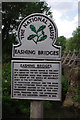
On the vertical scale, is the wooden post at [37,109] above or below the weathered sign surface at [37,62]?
below

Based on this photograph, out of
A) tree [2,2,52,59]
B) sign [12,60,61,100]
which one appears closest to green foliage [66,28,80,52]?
tree [2,2,52,59]

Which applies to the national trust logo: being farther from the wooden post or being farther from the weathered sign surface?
the wooden post

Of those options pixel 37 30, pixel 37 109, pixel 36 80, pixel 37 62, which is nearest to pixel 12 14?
pixel 37 30

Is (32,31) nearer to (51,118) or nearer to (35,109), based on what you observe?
(35,109)

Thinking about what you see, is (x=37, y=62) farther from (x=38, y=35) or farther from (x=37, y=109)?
(x=37, y=109)

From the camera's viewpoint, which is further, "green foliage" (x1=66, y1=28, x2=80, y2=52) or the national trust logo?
"green foliage" (x1=66, y1=28, x2=80, y2=52)

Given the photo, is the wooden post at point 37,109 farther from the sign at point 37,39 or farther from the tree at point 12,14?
the tree at point 12,14

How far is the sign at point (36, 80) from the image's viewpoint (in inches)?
147

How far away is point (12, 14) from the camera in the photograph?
25.7 ft

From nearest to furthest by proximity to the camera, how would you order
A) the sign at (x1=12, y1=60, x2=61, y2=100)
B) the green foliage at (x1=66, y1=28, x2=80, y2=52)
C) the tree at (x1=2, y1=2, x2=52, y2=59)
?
the sign at (x1=12, y1=60, x2=61, y2=100) < the tree at (x1=2, y1=2, x2=52, y2=59) < the green foliage at (x1=66, y1=28, x2=80, y2=52)

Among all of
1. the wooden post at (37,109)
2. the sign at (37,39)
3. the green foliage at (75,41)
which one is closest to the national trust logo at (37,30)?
the sign at (37,39)

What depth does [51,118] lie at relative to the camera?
24.8ft

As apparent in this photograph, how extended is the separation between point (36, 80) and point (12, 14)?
4.80m

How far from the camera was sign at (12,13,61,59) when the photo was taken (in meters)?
3.73
